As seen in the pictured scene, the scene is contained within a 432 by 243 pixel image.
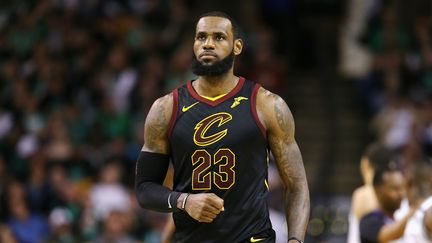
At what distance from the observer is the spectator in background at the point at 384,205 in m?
7.50

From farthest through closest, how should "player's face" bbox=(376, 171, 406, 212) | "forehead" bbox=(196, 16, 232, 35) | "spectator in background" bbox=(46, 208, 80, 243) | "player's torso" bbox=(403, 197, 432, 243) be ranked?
"spectator in background" bbox=(46, 208, 80, 243) → "player's face" bbox=(376, 171, 406, 212) → "player's torso" bbox=(403, 197, 432, 243) → "forehead" bbox=(196, 16, 232, 35)

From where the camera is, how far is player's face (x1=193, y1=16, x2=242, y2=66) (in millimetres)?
6273

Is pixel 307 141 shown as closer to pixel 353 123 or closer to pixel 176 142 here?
pixel 353 123

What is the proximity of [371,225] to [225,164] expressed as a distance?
179cm

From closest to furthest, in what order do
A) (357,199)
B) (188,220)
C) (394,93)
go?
(188,220) → (357,199) → (394,93)

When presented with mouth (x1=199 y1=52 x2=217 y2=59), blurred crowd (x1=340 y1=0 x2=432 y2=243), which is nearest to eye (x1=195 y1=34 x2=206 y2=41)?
mouth (x1=199 y1=52 x2=217 y2=59)

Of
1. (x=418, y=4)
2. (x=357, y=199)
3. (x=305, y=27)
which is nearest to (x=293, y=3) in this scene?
(x=305, y=27)

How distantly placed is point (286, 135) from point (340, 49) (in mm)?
10518

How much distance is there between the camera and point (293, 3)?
17.0 m

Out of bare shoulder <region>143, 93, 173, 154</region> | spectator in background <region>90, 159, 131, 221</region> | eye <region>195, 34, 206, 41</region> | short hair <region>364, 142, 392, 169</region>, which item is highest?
eye <region>195, 34, 206, 41</region>

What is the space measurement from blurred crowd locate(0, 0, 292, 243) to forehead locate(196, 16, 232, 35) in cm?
616

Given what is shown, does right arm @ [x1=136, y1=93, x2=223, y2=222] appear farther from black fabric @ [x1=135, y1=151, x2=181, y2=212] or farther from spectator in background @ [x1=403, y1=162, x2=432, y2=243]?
spectator in background @ [x1=403, y1=162, x2=432, y2=243]

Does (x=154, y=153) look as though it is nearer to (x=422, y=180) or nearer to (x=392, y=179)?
(x=392, y=179)

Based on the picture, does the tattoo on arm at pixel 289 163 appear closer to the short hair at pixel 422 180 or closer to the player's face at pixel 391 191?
the player's face at pixel 391 191
